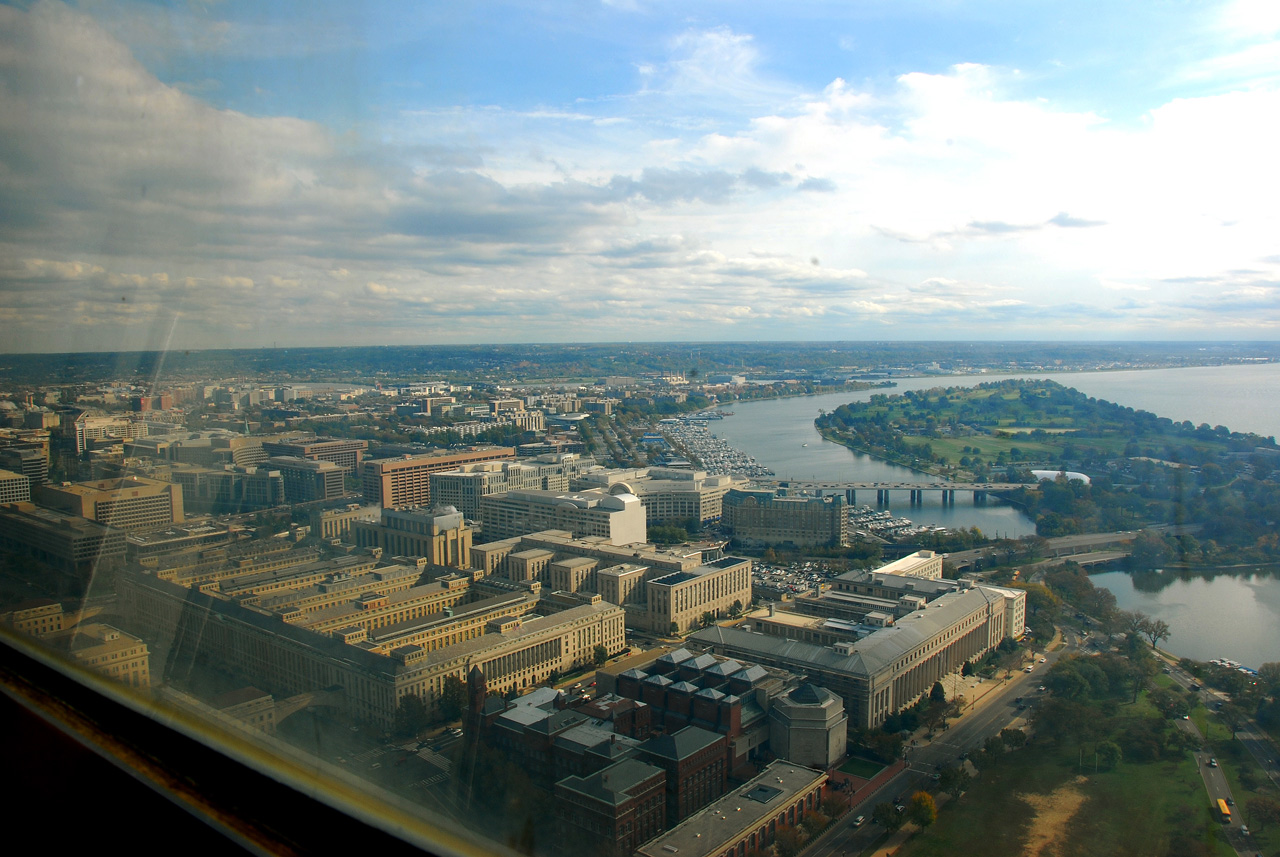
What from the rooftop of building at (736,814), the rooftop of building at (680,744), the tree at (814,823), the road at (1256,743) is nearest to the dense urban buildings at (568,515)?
the rooftop of building at (680,744)

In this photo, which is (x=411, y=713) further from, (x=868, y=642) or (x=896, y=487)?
(x=896, y=487)

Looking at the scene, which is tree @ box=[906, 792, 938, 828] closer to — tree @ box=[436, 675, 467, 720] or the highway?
the highway

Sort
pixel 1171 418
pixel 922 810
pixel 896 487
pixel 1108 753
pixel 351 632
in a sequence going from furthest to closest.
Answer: pixel 896 487 < pixel 1171 418 < pixel 351 632 < pixel 1108 753 < pixel 922 810

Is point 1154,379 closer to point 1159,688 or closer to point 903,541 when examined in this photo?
point 903,541

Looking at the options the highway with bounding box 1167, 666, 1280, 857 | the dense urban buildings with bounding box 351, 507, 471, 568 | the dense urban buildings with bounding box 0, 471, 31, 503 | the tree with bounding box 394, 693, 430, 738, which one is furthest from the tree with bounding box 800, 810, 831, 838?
the dense urban buildings with bounding box 351, 507, 471, 568

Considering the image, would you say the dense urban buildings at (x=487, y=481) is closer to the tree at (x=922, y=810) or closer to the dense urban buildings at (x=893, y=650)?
the dense urban buildings at (x=893, y=650)

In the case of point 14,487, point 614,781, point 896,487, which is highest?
point 14,487

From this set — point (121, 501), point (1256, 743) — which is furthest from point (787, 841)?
point (121, 501)

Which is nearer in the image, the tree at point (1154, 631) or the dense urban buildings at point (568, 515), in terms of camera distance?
the tree at point (1154, 631)
